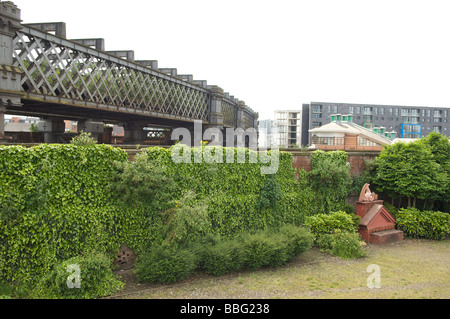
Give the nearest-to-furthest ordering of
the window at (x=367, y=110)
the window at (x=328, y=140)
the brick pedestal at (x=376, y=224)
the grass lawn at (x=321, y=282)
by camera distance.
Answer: the grass lawn at (x=321, y=282)
the brick pedestal at (x=376, y=224)
the window at (x=328, y=140)
the window at (x=367, y=110)

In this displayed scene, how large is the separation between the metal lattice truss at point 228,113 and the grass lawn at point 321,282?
35.2 m

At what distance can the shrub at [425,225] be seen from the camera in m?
18.6

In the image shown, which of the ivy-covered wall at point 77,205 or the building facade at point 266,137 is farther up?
the building facade at point 266,137

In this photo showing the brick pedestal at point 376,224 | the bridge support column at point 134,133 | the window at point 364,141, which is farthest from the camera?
the window at point 364,141

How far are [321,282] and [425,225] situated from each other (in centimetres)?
979

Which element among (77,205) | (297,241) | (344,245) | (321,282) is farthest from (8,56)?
(344,245)

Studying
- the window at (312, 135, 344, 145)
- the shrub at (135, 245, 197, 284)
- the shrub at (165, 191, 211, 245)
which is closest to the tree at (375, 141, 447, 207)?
the shrub at (165, 191, 211, 245)

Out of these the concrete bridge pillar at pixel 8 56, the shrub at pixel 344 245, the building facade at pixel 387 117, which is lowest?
the shrub at pixel 344 245

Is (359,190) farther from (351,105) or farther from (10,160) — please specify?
(351,105)

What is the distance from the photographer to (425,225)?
1884 centimetres

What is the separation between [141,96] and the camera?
29.3m

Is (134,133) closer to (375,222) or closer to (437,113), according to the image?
(375,222)

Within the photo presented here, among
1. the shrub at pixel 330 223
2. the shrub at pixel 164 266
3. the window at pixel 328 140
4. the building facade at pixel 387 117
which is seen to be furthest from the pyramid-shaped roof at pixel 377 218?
the building facade at pixel 387 117

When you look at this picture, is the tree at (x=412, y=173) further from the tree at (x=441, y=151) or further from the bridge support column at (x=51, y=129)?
the bridge support column at (x=51, y=129)
